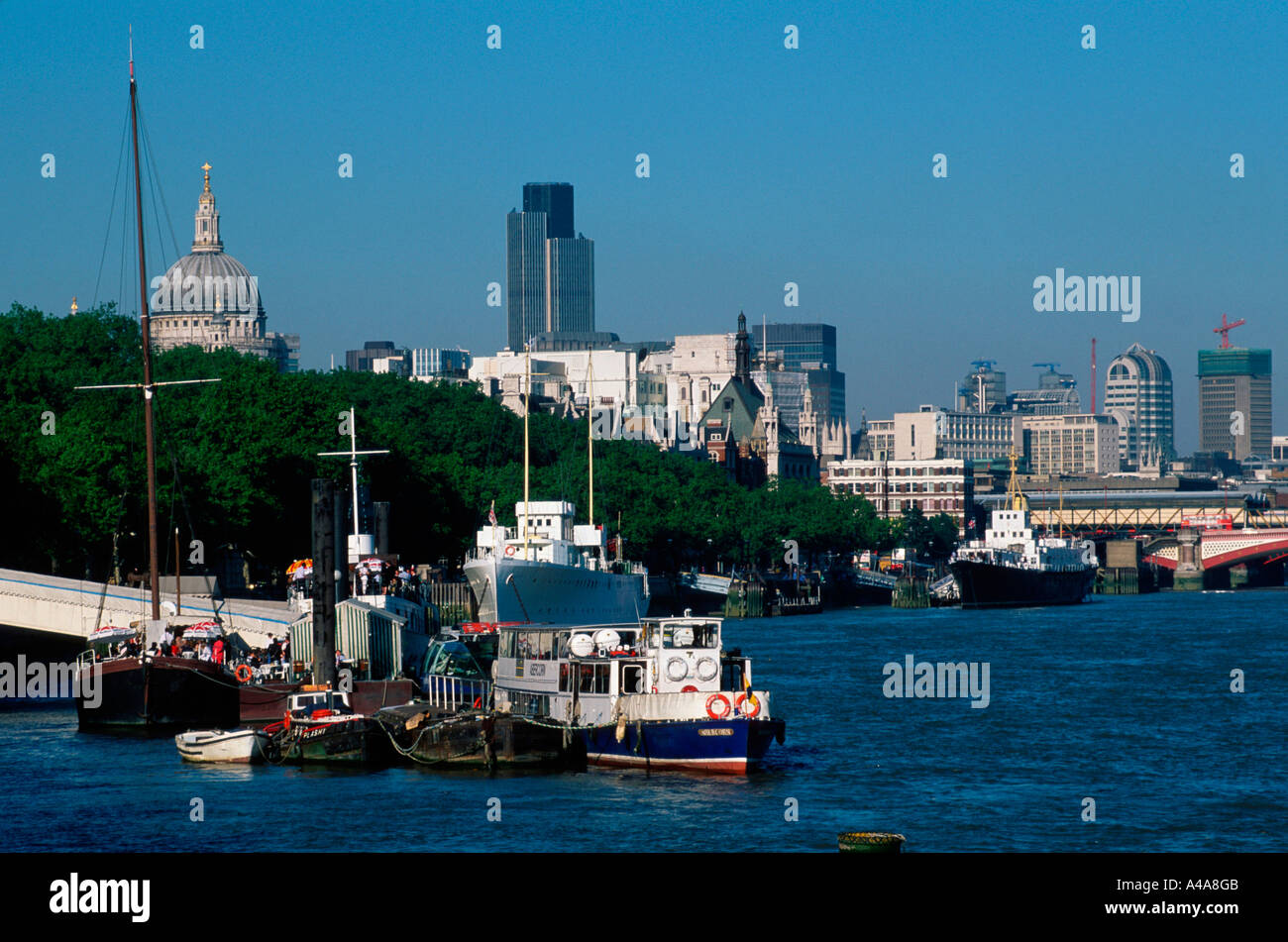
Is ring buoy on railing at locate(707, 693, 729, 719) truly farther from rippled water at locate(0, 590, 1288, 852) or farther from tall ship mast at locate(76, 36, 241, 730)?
tall ship mast at locate(76, 36, 241, 730)

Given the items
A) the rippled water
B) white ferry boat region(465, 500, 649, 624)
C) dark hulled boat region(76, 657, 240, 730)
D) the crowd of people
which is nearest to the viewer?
the rippled water

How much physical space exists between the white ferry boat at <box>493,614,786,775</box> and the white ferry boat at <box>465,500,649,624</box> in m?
41.2

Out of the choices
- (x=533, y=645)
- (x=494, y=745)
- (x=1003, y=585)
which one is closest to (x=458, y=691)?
(x=533, y=645)

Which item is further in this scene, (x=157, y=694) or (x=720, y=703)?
(x=157, y=694)

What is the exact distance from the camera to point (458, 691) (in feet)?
187

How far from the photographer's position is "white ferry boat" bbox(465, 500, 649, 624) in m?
92.2

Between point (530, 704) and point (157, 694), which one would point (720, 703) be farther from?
point (157, 694)

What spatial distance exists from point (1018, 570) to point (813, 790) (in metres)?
127

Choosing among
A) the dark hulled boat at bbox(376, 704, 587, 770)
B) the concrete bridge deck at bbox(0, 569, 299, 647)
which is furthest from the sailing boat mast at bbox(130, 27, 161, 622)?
the dark hulled boat at bbox(376, 704, 587, 770)

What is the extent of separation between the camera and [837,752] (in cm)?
5031

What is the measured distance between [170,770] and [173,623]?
23.4m

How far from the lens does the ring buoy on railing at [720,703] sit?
44.7 meters

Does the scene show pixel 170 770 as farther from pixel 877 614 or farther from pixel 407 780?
pixel 877 614
